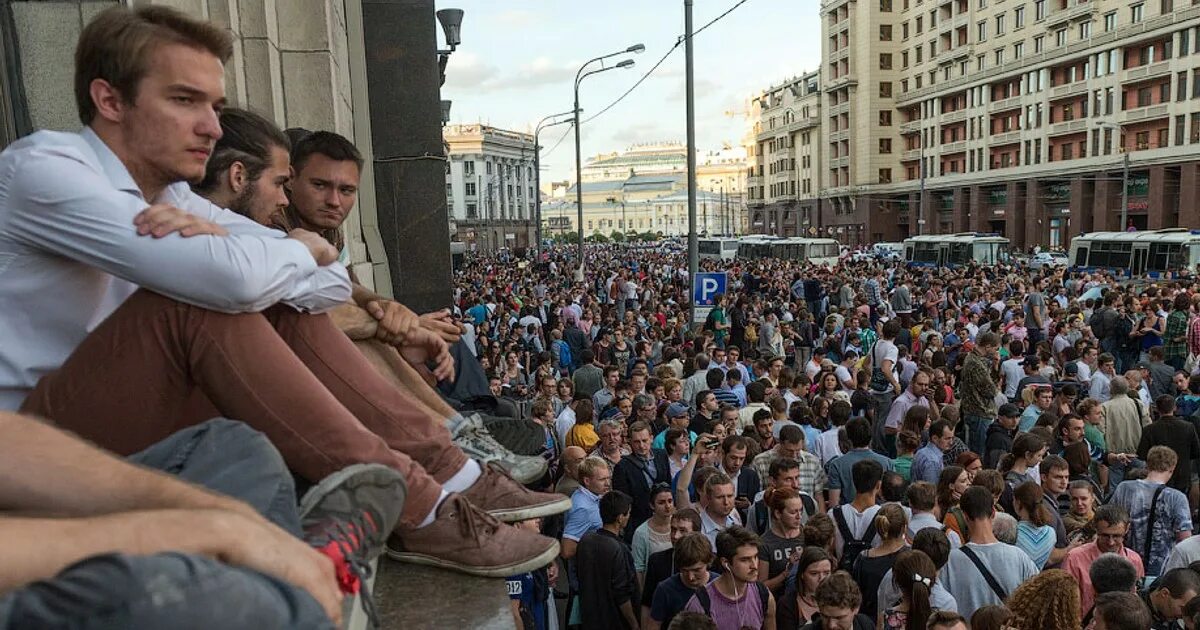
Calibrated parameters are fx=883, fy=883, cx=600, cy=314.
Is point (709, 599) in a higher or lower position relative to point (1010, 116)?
lower

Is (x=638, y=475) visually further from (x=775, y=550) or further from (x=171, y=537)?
(x=171, y=537)

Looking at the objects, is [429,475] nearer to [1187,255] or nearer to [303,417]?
[303,417]

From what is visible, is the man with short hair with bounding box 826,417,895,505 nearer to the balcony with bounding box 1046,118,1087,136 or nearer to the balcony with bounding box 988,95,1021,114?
the balcony with bounding box 1046,118,1087,136

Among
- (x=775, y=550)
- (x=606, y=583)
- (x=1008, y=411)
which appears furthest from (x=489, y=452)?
(x=1008, y=411)

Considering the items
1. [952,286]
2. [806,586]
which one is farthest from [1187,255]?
[806,586]

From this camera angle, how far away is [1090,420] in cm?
799

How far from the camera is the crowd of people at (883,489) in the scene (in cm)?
461

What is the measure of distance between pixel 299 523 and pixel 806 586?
347cm

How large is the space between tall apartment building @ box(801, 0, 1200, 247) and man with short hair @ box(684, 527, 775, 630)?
43226mm

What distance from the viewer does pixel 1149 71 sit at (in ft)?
157

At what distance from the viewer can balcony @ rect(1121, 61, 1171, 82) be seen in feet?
154

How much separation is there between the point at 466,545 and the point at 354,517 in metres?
0.64

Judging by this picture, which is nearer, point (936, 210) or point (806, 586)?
point (806, 586)

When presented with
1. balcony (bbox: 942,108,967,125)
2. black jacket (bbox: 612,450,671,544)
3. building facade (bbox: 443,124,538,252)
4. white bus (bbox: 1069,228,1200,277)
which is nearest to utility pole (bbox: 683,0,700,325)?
black jacket (bbox: 612,450,671,544)
